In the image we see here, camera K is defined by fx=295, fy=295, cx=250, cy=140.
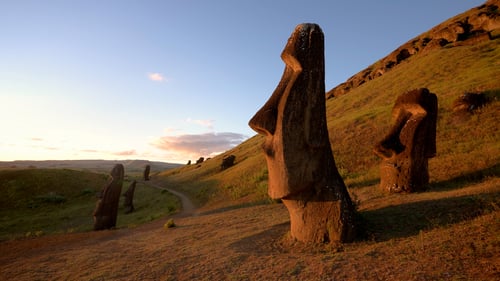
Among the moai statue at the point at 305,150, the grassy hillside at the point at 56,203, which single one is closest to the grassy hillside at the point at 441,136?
the grassy hillside at the point at 56,203

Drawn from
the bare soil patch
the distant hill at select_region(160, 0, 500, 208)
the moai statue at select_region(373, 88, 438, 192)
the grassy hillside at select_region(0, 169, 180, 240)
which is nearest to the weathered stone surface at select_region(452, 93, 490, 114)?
the distant hill at select_region(160, 0, 500, 208)

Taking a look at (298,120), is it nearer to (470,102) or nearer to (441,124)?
(441,124)

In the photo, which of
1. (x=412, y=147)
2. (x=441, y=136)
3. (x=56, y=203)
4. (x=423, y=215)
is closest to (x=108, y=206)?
(x=412, y=147)

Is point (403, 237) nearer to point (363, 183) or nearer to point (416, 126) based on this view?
point (416, 126)

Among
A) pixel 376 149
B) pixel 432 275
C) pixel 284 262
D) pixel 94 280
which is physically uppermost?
pixel 376 149

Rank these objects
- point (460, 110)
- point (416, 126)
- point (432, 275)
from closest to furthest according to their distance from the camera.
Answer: point (432, 275) → point (416, 126) → point (460, 110)

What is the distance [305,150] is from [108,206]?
15694 millimetres

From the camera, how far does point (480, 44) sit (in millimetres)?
48062

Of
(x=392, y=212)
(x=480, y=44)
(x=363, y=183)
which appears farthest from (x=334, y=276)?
(x=480, y=44)

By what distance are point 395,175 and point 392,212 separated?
3.87 m

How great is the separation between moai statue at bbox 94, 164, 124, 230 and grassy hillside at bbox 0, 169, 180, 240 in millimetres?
1985

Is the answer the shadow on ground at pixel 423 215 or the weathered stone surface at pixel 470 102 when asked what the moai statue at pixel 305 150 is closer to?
the shadow on ground at pixel 423 215

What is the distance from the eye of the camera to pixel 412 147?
11.5 meters

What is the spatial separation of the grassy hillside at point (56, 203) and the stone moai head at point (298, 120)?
16.2m
